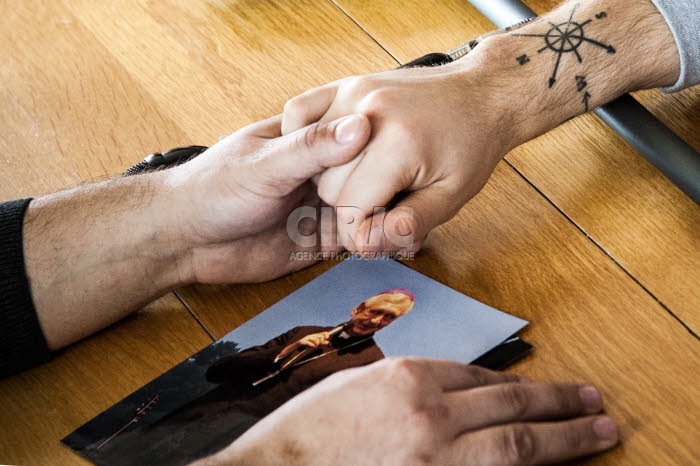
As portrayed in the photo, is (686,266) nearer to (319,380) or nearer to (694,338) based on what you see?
(694,338)

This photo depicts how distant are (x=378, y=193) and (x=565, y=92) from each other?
272mm

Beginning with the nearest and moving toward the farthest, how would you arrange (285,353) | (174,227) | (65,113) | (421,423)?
1. (421,423)
2. (285,353)
3. (174,227)
4. (65,113)

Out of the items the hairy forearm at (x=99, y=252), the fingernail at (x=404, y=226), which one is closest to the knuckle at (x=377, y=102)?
the fingernail at (x=404, y=226)

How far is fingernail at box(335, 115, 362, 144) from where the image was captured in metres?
0.75

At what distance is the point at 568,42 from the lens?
2.93ft

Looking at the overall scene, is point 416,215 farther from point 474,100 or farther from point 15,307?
point 15,307

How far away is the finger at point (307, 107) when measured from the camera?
81 cm

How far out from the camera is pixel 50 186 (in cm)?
88

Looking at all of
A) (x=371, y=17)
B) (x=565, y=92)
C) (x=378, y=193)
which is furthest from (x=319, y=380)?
(x=371, y=17)

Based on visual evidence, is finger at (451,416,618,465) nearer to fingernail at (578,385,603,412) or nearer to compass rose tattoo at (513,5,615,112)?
fingernail at (578,385,603,412)

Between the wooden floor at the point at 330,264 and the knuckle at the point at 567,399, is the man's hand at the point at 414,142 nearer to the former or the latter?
the wooden floor at the point at 330,264

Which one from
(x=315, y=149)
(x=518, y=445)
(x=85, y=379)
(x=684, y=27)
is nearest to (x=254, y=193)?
(x=315, y=149)

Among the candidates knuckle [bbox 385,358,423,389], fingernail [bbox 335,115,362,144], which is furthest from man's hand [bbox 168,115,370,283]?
knuckle [bbox 385,358,423,389]

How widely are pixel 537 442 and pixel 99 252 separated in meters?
0.48
